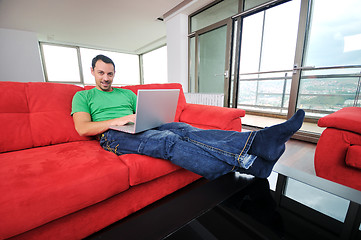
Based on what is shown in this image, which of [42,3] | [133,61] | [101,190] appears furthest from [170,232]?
[133,61]

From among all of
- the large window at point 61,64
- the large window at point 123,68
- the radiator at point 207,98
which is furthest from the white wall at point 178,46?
the large window at point 61,64

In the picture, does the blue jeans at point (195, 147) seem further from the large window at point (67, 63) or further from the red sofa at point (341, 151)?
the large window at point (67, 63)

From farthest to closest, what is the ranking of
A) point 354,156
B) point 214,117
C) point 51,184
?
1. point 214,117
2. point 354,156
3. point 51,184

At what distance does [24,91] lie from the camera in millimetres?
1163

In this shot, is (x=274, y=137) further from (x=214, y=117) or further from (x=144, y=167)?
(x=214, y=117)

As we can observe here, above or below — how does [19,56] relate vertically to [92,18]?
below

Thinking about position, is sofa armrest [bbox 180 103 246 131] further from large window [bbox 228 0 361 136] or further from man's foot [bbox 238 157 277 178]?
large window [bbox 228 0 361 136]

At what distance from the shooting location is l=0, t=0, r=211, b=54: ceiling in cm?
335

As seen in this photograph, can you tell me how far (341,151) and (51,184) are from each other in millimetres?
1733

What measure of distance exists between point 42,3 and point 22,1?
1.19 ft

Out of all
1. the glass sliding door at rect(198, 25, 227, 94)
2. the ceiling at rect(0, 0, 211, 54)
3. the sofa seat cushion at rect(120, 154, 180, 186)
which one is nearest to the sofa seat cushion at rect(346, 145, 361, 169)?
the sofa seat cushion at rect(120, 154, 180, 186)

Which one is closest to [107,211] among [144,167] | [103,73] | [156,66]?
[144,167]

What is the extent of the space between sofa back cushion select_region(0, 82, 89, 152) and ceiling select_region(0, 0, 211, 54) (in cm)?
305

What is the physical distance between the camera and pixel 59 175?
70cm
